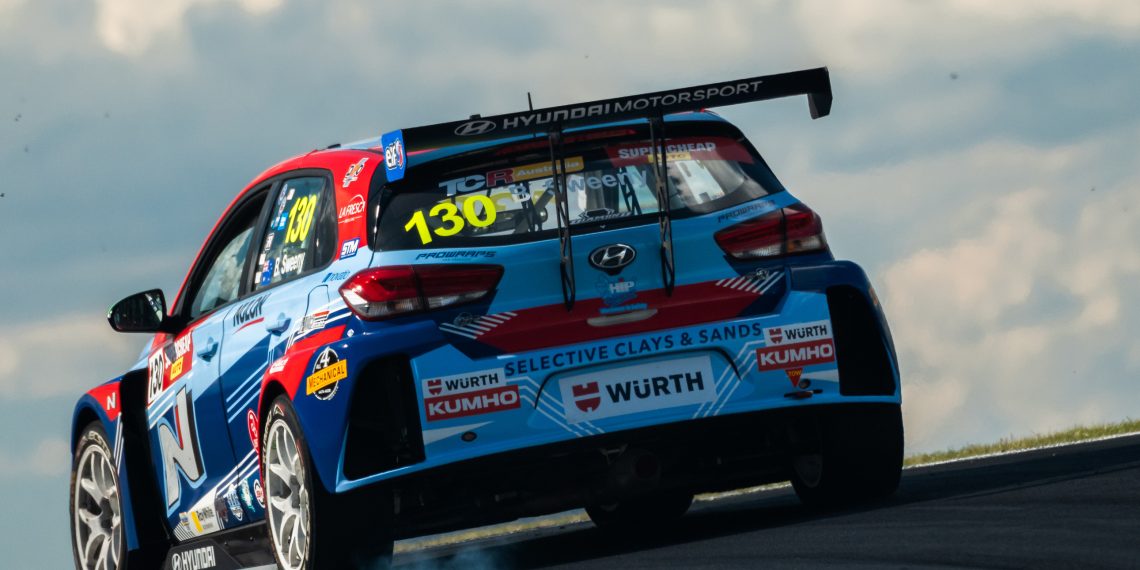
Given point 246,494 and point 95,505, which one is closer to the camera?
point 246,494

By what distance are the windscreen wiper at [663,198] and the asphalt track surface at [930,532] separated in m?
1.00

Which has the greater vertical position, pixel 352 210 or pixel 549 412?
pixel 352 210

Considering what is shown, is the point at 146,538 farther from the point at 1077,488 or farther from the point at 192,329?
the point at 1077,488

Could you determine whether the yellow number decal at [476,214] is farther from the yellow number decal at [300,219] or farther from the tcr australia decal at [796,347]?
the tcr australia decal at [796,347]

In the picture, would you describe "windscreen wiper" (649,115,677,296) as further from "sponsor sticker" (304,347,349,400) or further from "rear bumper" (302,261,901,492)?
"sponsor sticker" (304,347,349,400)

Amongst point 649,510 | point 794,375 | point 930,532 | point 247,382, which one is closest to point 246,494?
point 247,382

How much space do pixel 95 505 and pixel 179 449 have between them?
0.98 metres

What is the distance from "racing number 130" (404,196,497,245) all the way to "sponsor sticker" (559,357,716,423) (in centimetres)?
66

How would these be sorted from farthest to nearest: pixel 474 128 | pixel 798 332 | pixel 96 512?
pixel 96 512 → pixel 798 332 → pixel 474 128

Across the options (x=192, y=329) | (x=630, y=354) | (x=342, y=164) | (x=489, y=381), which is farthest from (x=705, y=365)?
(x=192, y=329)

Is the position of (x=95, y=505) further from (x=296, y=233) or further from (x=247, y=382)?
(x=296, y=233)

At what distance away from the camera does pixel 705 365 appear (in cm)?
648

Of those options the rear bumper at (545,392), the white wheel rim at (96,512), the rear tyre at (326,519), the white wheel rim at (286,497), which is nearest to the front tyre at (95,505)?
the white wheel rim at (96,512)

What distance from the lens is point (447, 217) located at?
654 centimetres
